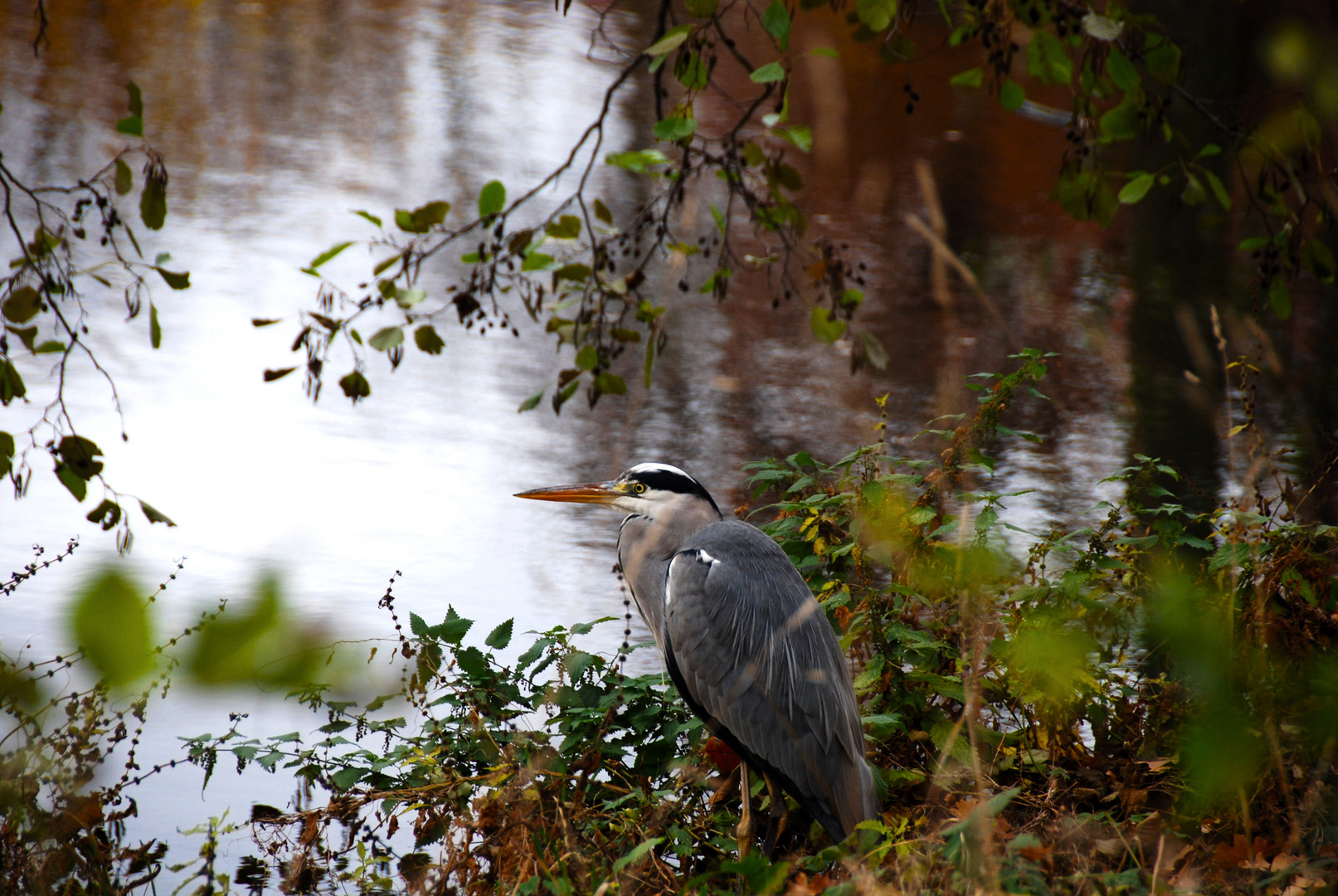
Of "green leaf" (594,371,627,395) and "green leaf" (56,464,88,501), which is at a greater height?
"green leaf" (594,371,627,395)

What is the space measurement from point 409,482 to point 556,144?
17.2 ft

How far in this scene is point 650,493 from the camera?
3.40m

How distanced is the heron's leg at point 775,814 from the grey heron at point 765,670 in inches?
0.5

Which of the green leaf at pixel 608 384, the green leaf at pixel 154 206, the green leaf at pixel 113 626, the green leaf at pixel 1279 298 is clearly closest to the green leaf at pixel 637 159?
the green leaf at pixel 608 384

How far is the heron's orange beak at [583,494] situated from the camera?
3.37 metres

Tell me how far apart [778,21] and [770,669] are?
1589mm

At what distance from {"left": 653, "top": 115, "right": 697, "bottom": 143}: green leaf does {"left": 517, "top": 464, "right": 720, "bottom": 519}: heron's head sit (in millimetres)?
1378

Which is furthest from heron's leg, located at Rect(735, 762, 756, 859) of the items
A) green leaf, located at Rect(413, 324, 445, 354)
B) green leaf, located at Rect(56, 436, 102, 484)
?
green leaf, located at Rect(56, 436, 102, 484)

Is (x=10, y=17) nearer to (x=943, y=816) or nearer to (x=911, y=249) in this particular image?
(x=911, y=249)

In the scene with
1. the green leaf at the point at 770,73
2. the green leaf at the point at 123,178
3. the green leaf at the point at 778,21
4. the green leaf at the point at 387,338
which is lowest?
the green leaf at the point at 387,338

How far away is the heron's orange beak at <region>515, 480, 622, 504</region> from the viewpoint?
337 centimetres

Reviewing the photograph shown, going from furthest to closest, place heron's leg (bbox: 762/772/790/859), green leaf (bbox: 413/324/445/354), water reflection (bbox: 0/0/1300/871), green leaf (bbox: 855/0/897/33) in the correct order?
water reflection (bbox: 0/0/1300/871) → heron's leg (bbox: 762/772/790/859) → green leaf (bbox: 413/324/445/354) → green leaf (bbox: 855/0/897/33)

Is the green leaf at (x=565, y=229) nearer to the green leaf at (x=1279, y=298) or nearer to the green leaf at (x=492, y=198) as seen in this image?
the green leaf at (x=492, y=198)

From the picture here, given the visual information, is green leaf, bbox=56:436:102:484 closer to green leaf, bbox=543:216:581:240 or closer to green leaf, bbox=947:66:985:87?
green leaf, bbox=543:216:581:240
